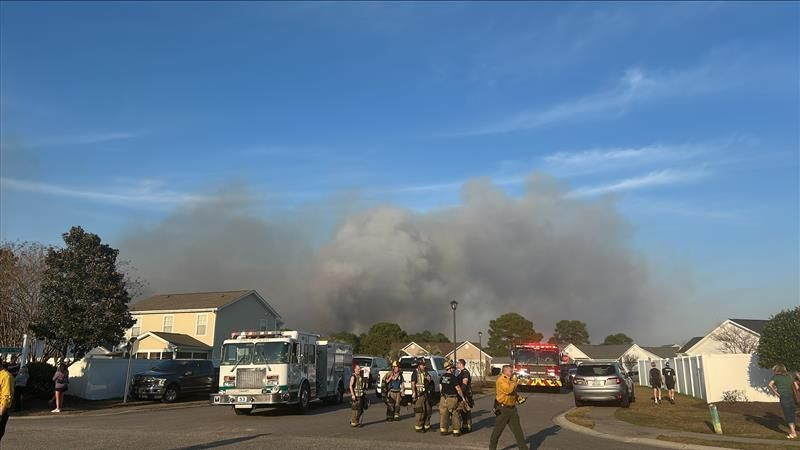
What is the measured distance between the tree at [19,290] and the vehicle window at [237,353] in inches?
547

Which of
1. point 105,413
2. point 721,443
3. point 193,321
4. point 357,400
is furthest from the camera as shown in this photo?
point 193,321

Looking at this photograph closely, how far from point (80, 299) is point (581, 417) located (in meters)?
20.9

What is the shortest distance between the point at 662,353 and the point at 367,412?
280ft

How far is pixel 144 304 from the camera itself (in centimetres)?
4941

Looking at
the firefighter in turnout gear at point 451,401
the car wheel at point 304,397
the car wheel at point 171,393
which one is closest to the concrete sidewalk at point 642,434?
the firefighter in turnout gear at point 451,401

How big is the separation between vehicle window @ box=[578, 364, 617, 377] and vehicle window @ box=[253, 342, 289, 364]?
11.1m

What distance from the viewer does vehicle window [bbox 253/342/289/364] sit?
17.9 metres

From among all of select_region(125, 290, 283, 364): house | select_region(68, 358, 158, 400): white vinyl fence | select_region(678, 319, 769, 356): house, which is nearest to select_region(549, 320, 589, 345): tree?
select_region(678, 319, 769, 356): house

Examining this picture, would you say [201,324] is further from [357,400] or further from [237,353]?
[357,400]

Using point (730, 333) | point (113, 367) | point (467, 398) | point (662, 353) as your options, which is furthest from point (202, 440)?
point (662, 353)

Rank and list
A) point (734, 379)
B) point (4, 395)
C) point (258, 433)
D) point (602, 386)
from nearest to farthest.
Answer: point (4, 395) → point (258, 433) → point (602, 386) → point (734, 379)

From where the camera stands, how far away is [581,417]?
59.0 ft

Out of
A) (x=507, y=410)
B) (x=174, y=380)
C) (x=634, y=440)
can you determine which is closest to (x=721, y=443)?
(x=634, y=440)

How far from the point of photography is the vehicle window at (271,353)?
17906 mm
